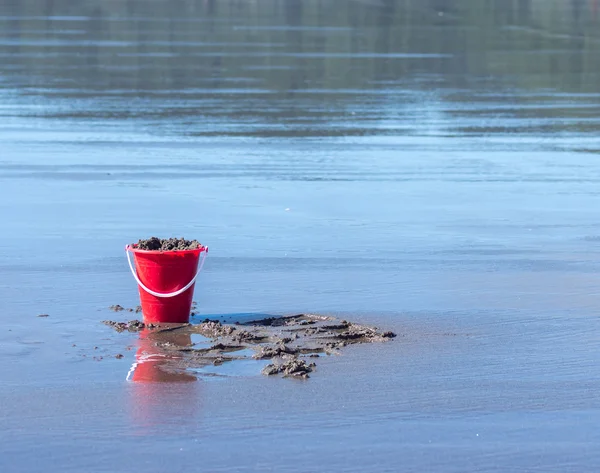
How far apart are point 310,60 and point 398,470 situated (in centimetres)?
1912

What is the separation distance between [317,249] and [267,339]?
2546 mm

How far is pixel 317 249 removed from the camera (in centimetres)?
987

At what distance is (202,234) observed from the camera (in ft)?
34.0

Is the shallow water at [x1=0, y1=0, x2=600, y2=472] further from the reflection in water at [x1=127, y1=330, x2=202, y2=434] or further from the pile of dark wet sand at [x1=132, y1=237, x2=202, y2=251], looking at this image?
the pile of dark wet sand at [x1=132, y1=237, x2=202, y2=251]

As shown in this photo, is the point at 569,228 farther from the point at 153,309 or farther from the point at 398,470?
the point at 398,470

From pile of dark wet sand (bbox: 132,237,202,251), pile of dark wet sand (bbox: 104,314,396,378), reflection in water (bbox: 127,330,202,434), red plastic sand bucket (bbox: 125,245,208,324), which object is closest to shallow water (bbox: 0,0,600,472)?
reflection in water (bbox: 127,330,202,434)

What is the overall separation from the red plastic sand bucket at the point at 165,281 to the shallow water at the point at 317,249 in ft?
1.06

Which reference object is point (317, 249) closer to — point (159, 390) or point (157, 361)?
point (157, 361)

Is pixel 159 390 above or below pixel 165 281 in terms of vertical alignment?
below

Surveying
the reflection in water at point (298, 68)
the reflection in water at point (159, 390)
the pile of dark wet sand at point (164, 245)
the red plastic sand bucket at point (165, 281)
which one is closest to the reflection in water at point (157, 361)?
the reflection in water at point (159, 390)

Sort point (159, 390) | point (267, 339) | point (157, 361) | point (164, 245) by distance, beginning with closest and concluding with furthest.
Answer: point (159, 390)
point (157, 361)
point (267, 339)
point (164, 245)

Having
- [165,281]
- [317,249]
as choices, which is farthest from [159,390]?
[317,249]

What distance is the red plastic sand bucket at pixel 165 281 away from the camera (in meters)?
→ 7.63

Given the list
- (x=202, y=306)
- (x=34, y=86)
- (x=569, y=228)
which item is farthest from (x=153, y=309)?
A: (x=34, y=86)
